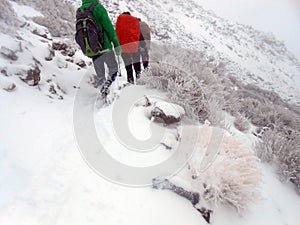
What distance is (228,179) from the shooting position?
2826 mm

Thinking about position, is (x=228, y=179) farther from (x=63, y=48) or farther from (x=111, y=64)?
(x=63, y=48)

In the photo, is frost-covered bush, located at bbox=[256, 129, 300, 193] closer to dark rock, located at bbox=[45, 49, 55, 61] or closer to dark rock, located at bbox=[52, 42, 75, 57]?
dark rock, located at bbox=[45, 49, 55, 61]

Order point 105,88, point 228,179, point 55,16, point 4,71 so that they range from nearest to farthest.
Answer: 1. point 228,179
2. point 4,71
3. point 105,88
4. point 55,16

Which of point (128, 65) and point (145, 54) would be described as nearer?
point (128, 65)

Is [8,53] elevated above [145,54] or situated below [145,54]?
below

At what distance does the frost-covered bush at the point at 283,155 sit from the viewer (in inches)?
153

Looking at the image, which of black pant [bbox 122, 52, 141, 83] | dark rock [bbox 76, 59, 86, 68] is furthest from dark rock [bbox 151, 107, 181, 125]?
dark rock [bbox 76, 59, 86, 68]

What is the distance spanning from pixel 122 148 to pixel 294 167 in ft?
8.27

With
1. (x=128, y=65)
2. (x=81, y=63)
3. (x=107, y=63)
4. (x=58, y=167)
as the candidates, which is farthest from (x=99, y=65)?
(x=58, y=167)

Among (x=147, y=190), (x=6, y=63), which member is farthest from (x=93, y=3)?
(x=147, y=190)

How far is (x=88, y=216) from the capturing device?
237 centimetres

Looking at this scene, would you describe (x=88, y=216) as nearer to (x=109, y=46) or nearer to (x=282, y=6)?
(x=109, y=46)

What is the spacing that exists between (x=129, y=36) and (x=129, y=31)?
90 mm

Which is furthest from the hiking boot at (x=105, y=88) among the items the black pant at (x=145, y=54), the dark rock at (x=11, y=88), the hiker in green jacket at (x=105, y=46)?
the dark rock at (x=11, y=88)
